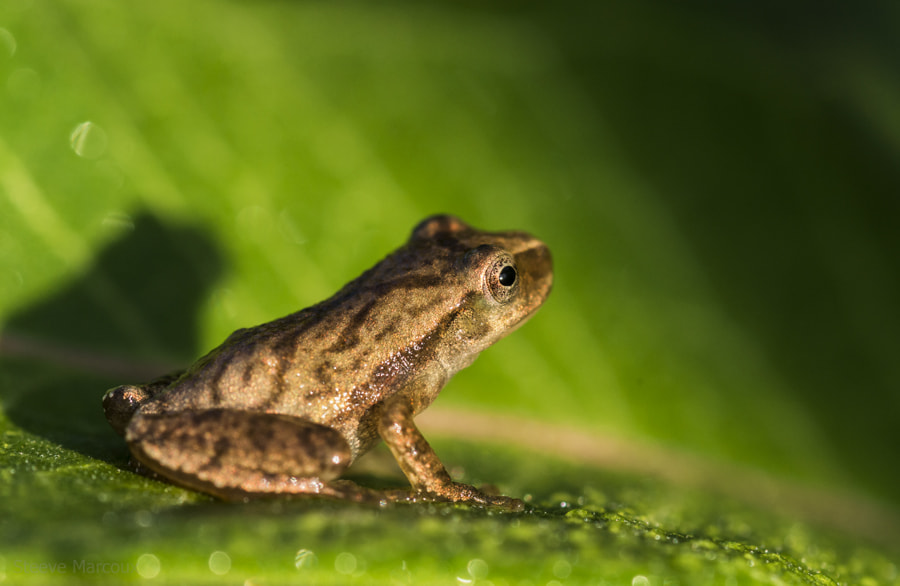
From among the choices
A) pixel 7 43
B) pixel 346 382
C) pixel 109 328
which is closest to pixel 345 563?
pixel 346 382

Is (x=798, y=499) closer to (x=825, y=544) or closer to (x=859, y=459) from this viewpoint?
(x=859, y=459)

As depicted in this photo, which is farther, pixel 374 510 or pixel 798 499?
pixel 798 499

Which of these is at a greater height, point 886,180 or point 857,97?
point 857,97

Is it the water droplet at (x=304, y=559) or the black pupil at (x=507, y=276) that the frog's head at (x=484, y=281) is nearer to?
the black pupil at (x=507, y=276)

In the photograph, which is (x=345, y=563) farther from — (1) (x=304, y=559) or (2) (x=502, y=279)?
(2) (x=502, y=279)

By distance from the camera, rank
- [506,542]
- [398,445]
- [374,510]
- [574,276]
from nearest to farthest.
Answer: [506,542] → [374,510] → [398,445] → [574,276]

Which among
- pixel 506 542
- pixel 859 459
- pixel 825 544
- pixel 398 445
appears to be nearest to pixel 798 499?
pixel 859 459

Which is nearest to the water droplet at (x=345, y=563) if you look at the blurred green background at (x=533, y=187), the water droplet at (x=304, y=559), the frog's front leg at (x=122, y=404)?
the water droplet at (x=304, y=559)
